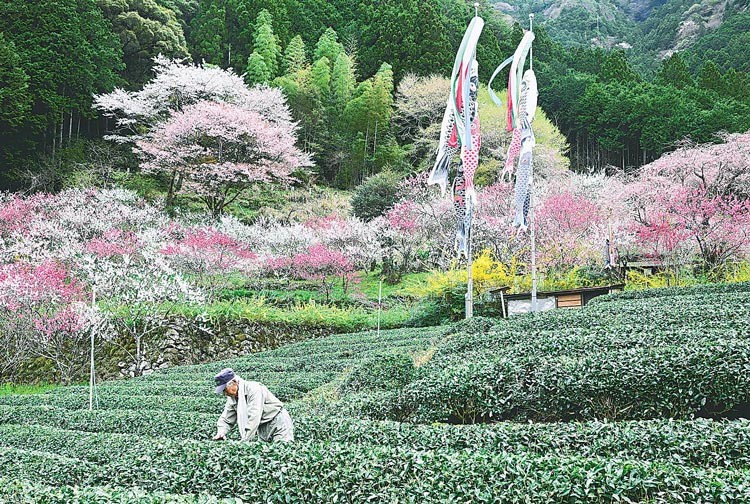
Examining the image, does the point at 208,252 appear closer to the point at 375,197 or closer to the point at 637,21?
the point at 375,197

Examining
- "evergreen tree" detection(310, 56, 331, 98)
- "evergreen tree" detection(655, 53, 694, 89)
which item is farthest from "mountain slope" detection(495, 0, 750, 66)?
"evergreen tree" detection(310, 56, 331, 98)

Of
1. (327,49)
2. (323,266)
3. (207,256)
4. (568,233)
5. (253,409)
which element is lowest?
(253,409)

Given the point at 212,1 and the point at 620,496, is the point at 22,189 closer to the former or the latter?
the point at 212,1

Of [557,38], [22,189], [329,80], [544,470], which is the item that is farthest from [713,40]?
[544,470]

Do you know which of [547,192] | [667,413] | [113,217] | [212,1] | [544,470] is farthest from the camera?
[212,1]

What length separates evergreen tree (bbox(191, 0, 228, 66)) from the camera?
119 feet

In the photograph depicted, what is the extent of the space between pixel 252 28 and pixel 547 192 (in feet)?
76.4

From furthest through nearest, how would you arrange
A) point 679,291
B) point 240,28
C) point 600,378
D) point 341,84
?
point 240,28 → point 341,84 → point 679,291 → point 600,378

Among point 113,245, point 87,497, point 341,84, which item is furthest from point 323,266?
point 341,84

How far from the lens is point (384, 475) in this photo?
12.7 feet

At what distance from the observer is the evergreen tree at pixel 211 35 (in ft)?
119

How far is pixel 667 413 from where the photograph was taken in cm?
556

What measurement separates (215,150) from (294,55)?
528 inches

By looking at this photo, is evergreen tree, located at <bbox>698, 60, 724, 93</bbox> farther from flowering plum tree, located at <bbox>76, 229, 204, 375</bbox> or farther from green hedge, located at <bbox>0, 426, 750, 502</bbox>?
green hedge, located at <bbox>0, 426, 750, 502</bbox>
